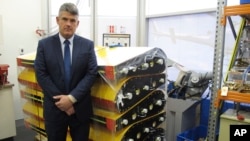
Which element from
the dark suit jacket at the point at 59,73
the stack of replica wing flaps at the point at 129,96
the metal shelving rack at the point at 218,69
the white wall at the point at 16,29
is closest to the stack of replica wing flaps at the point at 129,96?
the stack of replica wing flaps at the point at 129,96

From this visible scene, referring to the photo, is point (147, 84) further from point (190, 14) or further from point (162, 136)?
point (190, 14)

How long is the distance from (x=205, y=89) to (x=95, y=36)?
1.89 m

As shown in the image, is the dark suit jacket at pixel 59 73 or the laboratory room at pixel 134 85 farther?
the dark suit jacket at pixel 59 73

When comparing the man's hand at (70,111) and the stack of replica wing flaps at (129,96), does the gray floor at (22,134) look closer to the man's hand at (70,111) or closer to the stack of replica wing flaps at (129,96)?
the stack of replica wing flaps at (129,96)

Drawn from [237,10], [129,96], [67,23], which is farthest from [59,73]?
[237,10]

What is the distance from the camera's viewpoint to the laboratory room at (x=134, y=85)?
1.44 metres

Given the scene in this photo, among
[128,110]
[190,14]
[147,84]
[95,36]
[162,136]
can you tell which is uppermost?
[190,14]

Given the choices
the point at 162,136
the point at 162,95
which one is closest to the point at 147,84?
the point at 162,95

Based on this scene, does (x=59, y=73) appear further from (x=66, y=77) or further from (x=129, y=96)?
(x=129, y=96)

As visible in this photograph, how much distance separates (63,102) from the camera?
1.57m

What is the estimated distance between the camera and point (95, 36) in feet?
11.3

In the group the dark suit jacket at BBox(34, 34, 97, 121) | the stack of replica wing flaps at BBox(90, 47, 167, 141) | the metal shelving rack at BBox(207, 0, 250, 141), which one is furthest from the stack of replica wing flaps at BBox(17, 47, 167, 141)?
the metal shelving rack at BBox(207, 0, 250, 141)

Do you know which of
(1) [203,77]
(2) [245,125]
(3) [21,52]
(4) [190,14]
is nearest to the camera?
(2) [245,125]

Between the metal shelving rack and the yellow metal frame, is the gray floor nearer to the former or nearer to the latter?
the metal shelving rack
